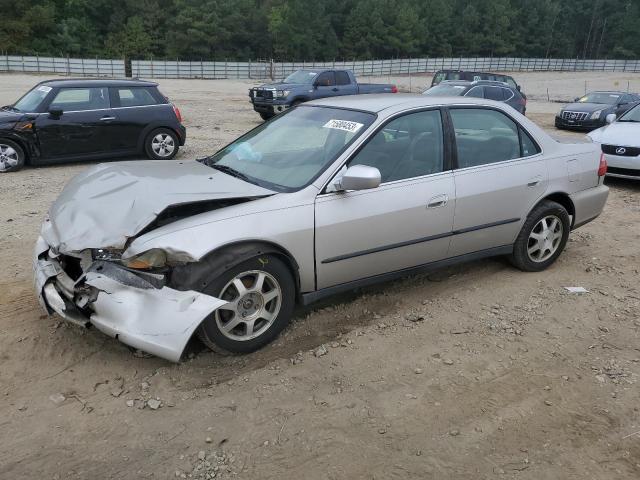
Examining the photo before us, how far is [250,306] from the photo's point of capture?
3.49m

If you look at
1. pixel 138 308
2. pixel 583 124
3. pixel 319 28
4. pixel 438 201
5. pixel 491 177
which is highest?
pixel 319 28

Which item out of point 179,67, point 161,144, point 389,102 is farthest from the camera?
point 179,67

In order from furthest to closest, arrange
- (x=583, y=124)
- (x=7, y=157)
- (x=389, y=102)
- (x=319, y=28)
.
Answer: (x=319, y=28)
(x=583, y=124)
(x=7, y=157)
(x=389, y=102)

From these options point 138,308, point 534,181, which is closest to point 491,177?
point 534,181

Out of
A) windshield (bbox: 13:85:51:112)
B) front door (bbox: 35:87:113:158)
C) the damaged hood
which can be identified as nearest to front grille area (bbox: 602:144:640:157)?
the damaged hood

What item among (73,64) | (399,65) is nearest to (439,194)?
(73,64)

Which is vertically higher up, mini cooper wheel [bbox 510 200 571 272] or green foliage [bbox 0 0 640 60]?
green foliage [bbox 0 0 640 60]

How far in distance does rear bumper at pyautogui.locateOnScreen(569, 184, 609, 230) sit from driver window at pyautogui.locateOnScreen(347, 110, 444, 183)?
1.66 meters

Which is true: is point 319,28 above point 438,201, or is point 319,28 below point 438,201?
above

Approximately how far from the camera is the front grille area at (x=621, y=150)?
8570 mm

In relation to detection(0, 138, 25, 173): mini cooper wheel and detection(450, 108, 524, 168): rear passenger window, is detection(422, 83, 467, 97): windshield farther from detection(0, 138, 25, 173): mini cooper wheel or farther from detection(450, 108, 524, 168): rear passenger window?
detection(450, 108, 524, 168): rear passenger window

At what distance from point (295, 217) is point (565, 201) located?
2890 mm

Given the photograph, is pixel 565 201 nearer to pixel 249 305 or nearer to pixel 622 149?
pixel 249 305

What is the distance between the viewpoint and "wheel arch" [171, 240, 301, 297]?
3148mm
